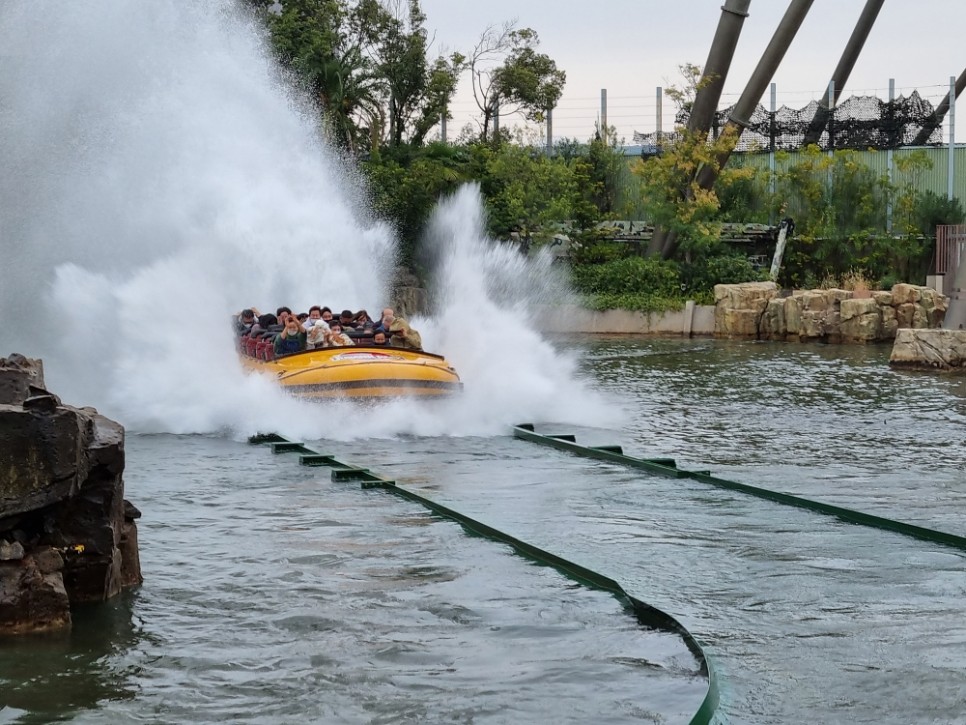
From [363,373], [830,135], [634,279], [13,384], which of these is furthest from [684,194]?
[13,384]

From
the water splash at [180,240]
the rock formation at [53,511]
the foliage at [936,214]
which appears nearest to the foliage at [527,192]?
the water splash at [180,240]

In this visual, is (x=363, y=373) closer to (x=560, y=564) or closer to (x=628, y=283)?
(x=560, y=564)

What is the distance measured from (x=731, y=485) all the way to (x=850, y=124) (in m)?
28.4

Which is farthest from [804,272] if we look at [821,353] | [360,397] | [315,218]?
[360,397]

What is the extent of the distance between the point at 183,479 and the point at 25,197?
14.4 m

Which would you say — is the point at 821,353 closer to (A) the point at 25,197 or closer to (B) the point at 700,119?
(B) the point at 700,119

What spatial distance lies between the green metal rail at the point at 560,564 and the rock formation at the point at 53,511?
218 centimetres

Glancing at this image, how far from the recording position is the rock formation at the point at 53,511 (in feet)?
18.5

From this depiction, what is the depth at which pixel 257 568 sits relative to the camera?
7.07 m

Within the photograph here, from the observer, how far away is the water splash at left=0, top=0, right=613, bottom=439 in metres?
14.4

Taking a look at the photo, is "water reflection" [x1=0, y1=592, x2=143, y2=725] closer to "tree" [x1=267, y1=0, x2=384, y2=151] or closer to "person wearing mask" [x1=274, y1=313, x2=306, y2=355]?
"person wearing mask" [x1=274, y1=313, x2=306, y2=355]

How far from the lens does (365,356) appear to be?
540 inches

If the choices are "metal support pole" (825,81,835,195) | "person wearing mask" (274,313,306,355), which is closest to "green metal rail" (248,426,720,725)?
"person wearing mask" (274,313,306,355)

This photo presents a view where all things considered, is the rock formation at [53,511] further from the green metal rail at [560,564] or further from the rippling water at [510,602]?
→ the green metal rail at [560,564]
